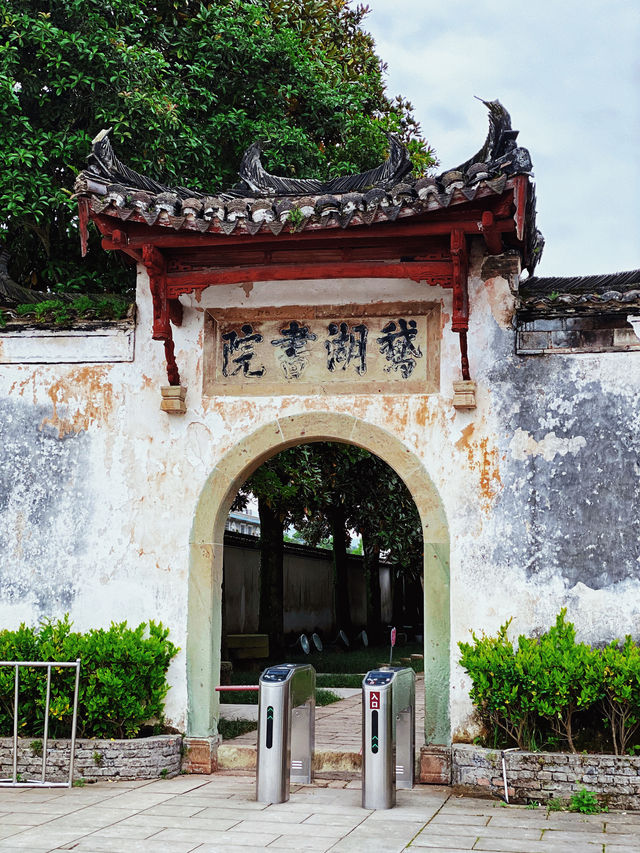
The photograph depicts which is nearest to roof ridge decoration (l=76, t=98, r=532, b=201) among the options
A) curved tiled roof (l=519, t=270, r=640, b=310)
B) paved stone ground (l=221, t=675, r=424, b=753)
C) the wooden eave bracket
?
the wooden eave bracket

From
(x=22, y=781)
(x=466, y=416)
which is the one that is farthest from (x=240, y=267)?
(x=22, y=781)

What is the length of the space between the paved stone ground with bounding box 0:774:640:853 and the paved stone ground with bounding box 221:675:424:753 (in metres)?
1.27

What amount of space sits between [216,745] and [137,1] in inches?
325

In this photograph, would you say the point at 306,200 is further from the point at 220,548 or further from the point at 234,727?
the point at 234,727

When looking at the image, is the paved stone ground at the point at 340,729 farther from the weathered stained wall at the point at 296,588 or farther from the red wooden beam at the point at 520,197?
the weathered stained wall at the point at 296,588

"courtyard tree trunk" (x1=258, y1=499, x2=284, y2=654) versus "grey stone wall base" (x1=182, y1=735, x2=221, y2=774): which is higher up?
"courtyard tree trunk" (x1=258, y1=499, x2=284, y2=654)

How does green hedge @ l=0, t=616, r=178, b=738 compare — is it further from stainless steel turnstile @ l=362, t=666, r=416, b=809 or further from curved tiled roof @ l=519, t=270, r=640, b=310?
curved tiled roof @ l=519, t=270, r=640, b=310

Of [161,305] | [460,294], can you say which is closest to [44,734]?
[161,305]

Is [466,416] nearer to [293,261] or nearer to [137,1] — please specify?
[293,261]

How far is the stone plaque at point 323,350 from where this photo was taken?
25.0ft

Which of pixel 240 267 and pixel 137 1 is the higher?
pixel 137 1

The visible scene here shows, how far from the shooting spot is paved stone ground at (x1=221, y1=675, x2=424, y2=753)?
8.48 meters

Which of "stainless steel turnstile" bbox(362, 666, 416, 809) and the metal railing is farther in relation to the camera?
the metal railing

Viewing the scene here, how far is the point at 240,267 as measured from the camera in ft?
25.2
